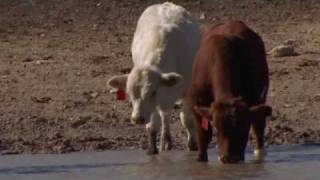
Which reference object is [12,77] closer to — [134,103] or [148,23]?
[148,23]

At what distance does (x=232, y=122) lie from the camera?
1155 cm

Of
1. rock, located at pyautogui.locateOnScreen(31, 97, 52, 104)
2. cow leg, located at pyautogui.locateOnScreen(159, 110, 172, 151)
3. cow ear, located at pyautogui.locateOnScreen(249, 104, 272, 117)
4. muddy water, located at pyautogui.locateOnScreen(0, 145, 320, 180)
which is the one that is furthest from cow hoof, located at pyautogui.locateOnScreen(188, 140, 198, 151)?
rock, located at pyautogui.locateOnScreen(31, 97, 52, 104)

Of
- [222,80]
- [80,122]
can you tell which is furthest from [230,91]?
→ [80,122]

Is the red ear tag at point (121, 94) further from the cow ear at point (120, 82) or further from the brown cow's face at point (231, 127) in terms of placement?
the brown cow's face at point (231, 127)

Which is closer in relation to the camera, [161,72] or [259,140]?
[259,140]

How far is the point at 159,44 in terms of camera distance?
46.3 ft

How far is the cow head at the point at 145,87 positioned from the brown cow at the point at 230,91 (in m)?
0.68

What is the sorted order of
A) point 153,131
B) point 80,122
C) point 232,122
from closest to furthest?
point 232,122, point 153,131, point 80,122

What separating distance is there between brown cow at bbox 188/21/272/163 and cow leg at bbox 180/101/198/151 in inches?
44.4

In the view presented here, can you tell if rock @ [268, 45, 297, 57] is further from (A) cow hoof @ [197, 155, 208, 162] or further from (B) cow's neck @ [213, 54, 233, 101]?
(B) cow's neck @ [213, 54, 233, 101]

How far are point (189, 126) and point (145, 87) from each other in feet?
2.77

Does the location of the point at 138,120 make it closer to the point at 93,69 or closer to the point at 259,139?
the point at 259,139

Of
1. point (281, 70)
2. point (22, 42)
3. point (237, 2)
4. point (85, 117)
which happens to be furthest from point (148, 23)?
point (237, 2)

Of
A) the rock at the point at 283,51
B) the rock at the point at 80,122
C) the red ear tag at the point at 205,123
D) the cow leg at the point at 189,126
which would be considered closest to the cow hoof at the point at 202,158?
the red ear tag at the point at 205,123
